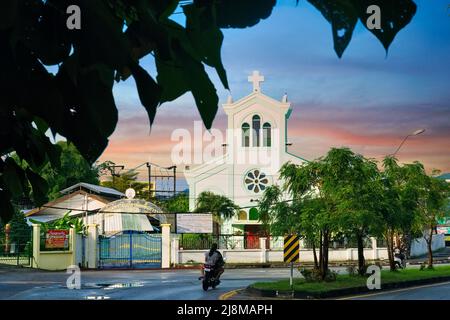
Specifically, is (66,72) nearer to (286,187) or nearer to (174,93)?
(174,93)

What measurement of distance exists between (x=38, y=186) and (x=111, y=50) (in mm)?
640

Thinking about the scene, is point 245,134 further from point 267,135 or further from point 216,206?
point 216,206

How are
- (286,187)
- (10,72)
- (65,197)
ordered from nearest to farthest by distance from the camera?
(10,72)
(286,187)
(65,197)

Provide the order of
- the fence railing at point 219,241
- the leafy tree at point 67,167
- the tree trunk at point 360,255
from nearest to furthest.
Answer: the leafy tree at point 67,167
the tree trunk at point 360,255
the fence railing at point 219,241

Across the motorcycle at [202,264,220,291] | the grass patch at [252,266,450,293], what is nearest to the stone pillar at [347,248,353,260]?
the grass patch at [252,266,450,293]

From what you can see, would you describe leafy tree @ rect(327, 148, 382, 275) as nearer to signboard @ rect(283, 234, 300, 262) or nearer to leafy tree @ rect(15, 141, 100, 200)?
signboard @ rect(283, 234, 300, 262)

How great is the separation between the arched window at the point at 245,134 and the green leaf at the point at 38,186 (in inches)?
760

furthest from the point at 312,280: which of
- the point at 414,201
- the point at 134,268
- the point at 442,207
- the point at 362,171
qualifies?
the point at 134,268

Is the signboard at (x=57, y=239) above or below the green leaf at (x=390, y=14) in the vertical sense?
below

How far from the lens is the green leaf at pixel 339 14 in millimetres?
788

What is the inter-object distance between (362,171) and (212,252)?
3796 mm

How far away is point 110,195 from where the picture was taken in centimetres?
2984

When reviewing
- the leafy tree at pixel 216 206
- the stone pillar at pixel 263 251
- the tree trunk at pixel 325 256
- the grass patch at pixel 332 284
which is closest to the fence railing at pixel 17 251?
the leafy tree at pixel 216 206

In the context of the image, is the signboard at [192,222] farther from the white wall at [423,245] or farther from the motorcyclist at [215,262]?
the motorcyclist at [215,262]
